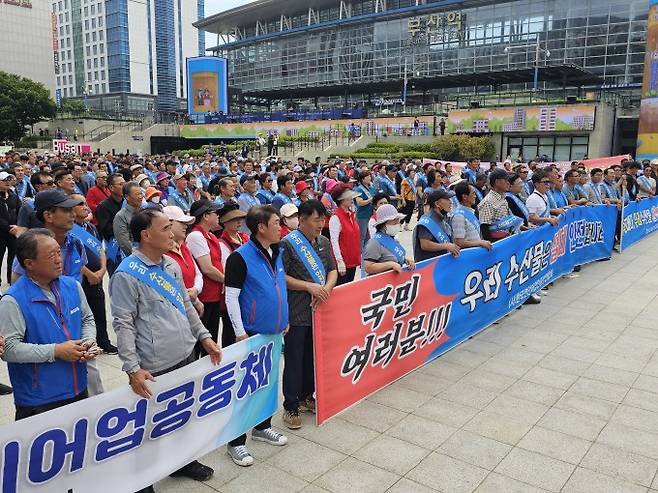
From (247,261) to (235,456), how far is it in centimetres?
132

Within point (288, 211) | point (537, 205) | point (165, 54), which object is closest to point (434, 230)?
point (288, 211)

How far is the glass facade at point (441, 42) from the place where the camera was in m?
40.3

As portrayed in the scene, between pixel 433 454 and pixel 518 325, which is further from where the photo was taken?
pixel 518 325

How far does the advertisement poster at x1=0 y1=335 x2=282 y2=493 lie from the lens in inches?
98.3

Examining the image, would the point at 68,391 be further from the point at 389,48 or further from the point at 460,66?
the point at 389,48

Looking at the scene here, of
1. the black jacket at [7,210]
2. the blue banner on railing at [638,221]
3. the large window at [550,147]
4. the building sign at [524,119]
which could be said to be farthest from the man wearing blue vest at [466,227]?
the building sign at [524,119]

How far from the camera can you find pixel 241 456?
12.1ft

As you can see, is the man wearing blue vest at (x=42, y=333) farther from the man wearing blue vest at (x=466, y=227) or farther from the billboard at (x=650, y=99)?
the billboard at (x=650, y=99)

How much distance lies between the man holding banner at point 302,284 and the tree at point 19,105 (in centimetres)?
5166

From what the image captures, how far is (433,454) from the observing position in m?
3.83

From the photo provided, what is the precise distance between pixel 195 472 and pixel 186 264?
1420 millimetres

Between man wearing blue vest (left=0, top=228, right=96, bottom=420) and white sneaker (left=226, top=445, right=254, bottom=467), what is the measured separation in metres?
1.22

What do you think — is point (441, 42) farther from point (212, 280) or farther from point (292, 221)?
point (212, 280)

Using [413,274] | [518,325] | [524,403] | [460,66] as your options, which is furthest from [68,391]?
[460,66]
